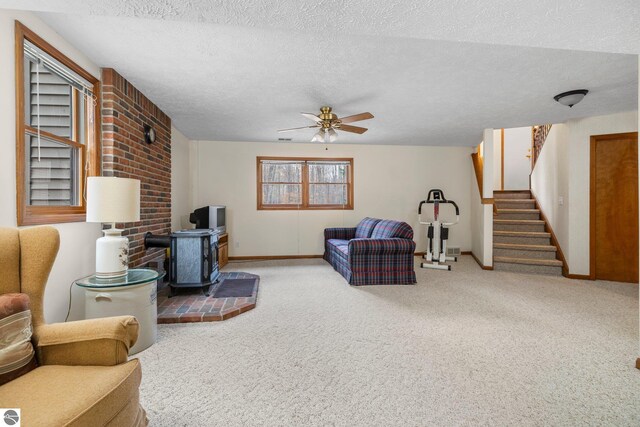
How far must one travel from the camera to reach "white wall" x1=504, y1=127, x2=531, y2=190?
6879 millimetres

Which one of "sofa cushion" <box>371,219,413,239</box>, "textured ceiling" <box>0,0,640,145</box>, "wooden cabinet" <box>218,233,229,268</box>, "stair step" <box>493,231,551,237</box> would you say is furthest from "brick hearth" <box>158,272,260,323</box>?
"stair step" <box>493,231,551,237</box>

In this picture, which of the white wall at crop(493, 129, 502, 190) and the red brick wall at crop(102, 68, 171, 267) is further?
the white wall at crop(493, 129, 502, 190)

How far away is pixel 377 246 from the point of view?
13.0 feet

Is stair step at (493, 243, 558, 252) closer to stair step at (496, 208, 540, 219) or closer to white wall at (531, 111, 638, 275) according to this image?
white wall at (531, 111, 638, 275)

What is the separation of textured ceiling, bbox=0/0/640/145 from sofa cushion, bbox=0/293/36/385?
1390 millimetres

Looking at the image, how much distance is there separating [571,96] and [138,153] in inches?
195

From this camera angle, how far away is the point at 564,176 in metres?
4.56

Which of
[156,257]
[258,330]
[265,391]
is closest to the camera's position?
[265,391]

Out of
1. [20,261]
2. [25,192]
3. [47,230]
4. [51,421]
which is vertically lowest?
[51,421]

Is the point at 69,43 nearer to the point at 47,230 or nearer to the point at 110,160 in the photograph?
the point at 110,160

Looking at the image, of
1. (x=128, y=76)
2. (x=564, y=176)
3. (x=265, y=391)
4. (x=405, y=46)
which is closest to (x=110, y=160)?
(x=128, y=76)

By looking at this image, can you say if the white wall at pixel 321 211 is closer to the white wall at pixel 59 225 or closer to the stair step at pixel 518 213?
the stair step at pixel 518 213

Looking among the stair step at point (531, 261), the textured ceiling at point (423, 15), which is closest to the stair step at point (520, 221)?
the stair step at point (531, 261)

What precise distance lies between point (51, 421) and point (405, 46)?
115 inches
